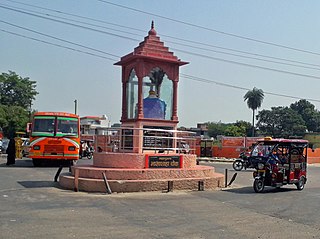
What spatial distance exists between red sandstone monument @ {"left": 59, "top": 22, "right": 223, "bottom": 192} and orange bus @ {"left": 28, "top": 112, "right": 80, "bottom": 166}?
6918 mm

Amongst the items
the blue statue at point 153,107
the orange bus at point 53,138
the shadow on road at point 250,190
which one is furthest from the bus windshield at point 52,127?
the shadow on road at point 250,190

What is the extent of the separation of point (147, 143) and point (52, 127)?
31.0 ft

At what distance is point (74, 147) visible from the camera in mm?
23281

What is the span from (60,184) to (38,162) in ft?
32.4

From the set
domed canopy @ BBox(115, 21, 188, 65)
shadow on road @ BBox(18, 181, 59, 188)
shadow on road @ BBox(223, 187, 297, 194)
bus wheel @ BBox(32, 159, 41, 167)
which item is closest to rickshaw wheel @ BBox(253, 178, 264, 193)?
shadow on road @ BBox(223, 187, 297, 194)

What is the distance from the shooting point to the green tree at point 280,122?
11206 cm

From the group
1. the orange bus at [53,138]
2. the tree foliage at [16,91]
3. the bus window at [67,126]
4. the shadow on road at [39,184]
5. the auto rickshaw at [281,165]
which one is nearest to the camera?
the shadow on road at [39,184]

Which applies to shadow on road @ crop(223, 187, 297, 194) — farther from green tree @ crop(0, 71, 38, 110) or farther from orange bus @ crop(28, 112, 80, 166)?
green tree @ crop(0, 71, 38, 110)

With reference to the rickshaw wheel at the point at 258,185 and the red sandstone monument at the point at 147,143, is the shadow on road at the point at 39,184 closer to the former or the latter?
the red sandstone monument at the point at 147,143

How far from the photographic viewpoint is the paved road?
812 centimetres

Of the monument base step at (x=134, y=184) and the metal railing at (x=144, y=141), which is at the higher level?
the metal railing at (x=144, y=141)

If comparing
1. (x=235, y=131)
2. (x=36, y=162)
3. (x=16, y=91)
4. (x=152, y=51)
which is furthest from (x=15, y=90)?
(x=152, y=51)

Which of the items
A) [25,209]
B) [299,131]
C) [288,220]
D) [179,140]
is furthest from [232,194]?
[299,131]

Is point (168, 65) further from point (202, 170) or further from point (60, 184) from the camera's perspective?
point (60, 184)
